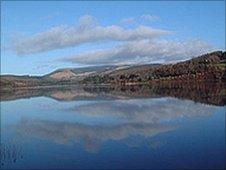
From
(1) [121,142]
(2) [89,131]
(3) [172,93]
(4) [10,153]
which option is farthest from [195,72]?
(4) [10,153]

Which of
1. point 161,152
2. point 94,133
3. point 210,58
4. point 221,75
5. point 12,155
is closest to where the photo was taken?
→ point 161,152

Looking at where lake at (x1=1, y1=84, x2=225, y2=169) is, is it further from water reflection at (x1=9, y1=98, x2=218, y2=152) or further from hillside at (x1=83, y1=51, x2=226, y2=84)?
hillside at (x1=83, y1=51, x2=226, y2=84)

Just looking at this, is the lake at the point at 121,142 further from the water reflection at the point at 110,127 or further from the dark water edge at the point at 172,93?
the dark water edge at the point at 172,93

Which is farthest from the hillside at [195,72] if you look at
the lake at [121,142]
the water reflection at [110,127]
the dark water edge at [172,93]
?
the lake at [121,142]

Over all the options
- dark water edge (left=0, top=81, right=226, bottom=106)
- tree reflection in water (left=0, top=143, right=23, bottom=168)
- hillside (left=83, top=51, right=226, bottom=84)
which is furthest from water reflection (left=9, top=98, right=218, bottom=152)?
hillside (left=83, top=51, right=226, bottom=84)

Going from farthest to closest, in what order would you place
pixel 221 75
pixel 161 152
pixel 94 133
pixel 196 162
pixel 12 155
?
pixel 221 75 → pixel 94 133 → pixel 12 155 → pixel 161 152 → pixel 196 162

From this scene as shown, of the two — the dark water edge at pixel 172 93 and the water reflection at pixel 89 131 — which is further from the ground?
the dark water edge at pixel 172 93

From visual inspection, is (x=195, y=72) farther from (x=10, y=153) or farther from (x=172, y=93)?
(x=10, y=153)

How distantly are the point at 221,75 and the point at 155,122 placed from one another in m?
74.8

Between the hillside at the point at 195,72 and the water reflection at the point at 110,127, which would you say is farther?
the hillside at the point at 195,72

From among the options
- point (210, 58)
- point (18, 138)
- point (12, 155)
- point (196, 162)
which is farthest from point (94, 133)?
point (210, 58)

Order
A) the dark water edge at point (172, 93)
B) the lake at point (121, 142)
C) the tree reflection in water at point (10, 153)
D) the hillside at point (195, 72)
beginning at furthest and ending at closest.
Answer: the hillside at point (195, 72)
the dark water edge at point (172, 93)
the tree reflection in water at point (10, 153)
the lake at point (121, 142)

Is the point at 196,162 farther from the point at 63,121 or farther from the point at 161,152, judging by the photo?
the point at 63,121

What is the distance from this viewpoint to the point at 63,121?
38031 millimetres
